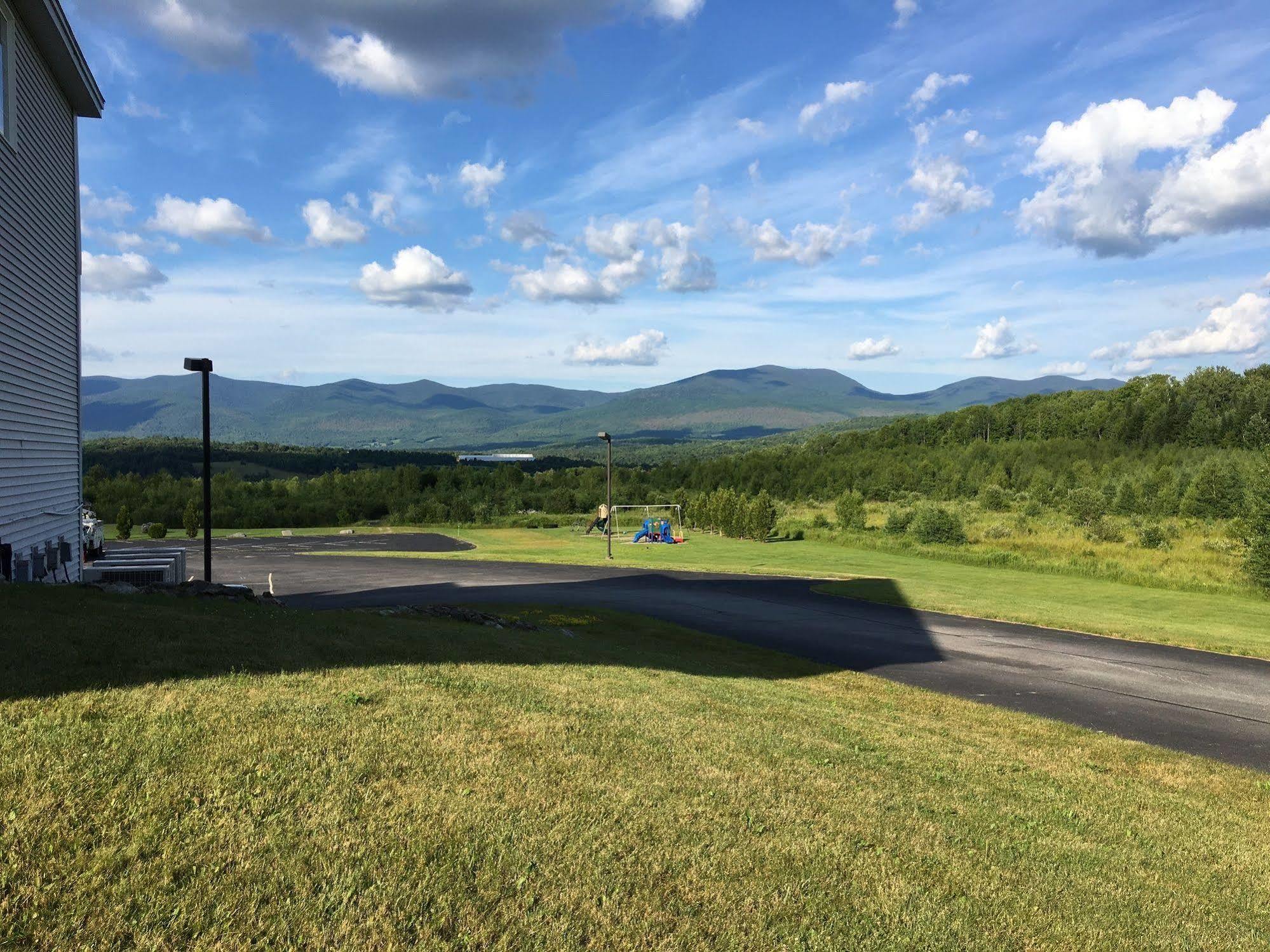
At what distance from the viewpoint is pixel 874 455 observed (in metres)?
109

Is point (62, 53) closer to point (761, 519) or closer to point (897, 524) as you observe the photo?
point (761, 519)

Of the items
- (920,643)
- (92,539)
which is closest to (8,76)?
(920,643)

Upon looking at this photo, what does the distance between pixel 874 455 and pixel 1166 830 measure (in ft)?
345

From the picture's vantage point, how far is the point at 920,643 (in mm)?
19859

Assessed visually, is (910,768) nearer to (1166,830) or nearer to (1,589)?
(1166,830)

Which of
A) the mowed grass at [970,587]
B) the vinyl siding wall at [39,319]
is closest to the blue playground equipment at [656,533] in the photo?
the mowed grass at [970,587]

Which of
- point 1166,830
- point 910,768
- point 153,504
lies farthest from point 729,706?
point 153,504

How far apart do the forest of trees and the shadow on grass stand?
36.2 meters

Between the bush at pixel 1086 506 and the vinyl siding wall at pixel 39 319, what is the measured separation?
61240 mm

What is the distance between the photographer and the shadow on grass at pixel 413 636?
7680 millimetres

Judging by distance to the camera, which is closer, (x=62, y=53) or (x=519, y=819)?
(x=519, y=819)

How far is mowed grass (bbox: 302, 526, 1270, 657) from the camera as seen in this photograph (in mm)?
22453

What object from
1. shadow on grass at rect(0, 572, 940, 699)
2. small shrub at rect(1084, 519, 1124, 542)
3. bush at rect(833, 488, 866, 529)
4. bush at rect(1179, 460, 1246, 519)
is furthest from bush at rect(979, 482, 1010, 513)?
shadow on grass at rect(0, 572, 940, 699)

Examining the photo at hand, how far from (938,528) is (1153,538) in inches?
479
